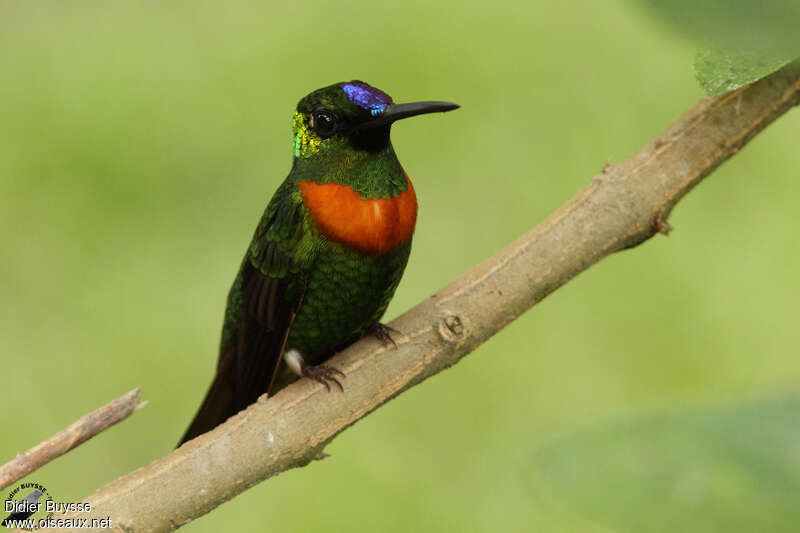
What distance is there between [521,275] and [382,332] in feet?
1.06

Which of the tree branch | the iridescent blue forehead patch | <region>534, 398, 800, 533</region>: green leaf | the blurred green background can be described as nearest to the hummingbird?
the iridescent blue forehead patch

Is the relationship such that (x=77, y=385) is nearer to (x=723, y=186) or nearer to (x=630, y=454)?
(x=723, y=186)

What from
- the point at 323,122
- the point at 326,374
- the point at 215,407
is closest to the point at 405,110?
the point at 323,122

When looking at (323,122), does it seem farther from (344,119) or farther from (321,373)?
(321,373)

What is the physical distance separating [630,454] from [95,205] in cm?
442

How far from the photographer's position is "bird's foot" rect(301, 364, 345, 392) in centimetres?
190

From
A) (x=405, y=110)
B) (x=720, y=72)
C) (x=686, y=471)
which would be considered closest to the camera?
(x=686, y=471)

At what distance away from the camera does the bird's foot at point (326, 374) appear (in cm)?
190

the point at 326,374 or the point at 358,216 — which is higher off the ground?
the point at 358,216

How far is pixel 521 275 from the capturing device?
1965 mm

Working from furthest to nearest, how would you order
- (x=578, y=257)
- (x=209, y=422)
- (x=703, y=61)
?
(x=209, y=422), (x=578, y=257), (x=703, y=61)

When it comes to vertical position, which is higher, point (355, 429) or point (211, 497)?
point (355, 429)

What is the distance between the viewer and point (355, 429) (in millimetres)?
4227

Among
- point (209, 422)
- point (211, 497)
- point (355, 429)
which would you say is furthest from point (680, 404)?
point (355, 429)
